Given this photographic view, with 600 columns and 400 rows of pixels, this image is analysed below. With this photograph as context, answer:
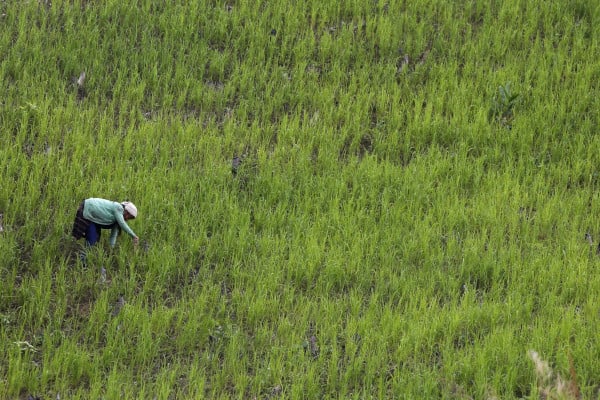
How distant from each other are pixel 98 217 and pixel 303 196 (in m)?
2.20

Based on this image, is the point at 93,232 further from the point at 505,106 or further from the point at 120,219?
the point at 505,106

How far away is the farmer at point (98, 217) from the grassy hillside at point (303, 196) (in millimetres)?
260

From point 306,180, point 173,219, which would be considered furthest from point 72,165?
point 306,180

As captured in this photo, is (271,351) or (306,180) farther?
(306,180)

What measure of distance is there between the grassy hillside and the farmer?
0.26 m

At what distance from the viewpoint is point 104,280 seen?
290 inches

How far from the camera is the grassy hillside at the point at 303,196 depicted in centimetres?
669

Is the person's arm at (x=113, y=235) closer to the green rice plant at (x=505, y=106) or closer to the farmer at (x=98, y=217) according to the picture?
the farmer at (x=98, y=217)

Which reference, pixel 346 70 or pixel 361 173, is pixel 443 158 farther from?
pixel 346 70

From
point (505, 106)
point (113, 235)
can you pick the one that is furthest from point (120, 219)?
point (505, 106)

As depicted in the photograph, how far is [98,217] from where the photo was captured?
742 centimetres

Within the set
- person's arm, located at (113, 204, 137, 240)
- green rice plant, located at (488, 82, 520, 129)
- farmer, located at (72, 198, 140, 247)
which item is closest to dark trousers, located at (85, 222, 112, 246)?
farmer, located at (72, 198, 140, 247)

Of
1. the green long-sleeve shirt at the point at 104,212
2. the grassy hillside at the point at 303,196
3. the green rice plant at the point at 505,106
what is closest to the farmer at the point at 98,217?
the green long-sleeve shirt at the point at 104,212

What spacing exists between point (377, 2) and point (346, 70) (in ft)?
5.31
